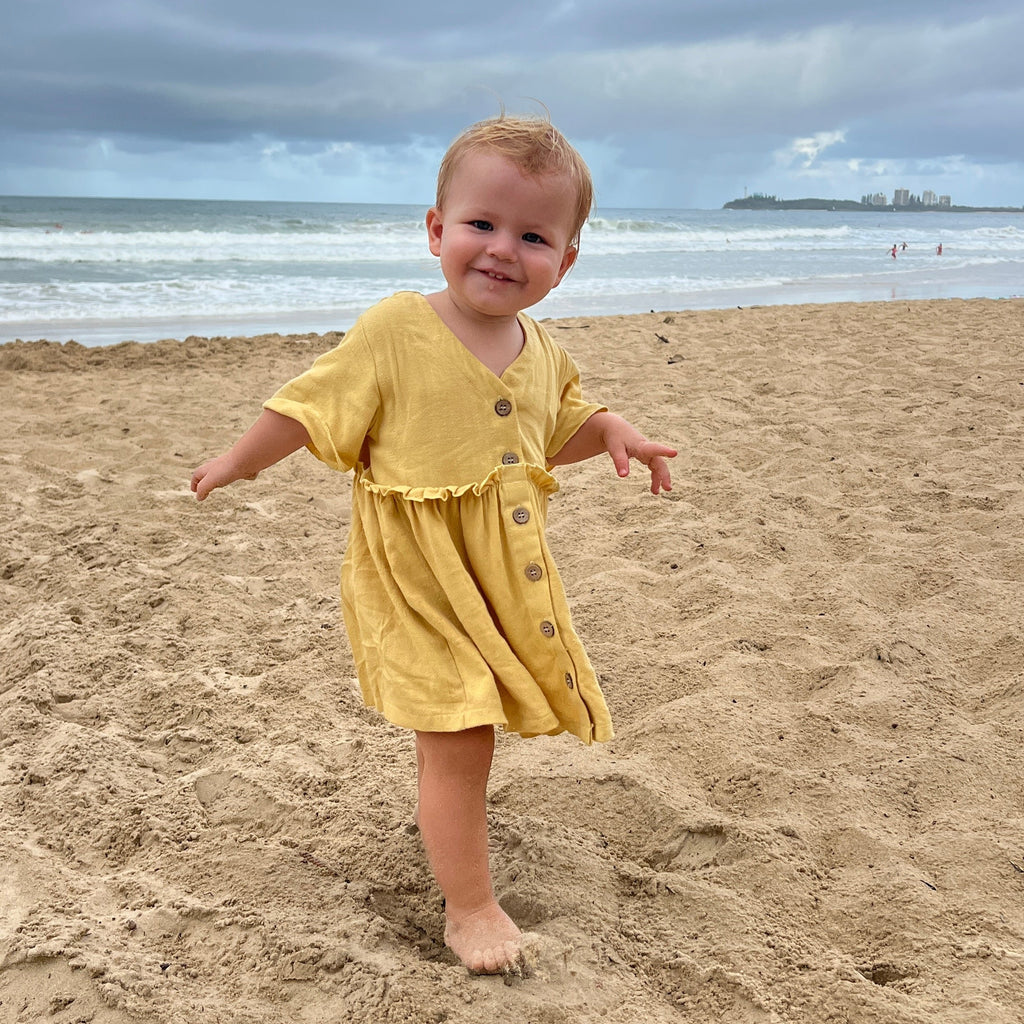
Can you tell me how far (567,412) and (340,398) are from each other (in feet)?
1.66

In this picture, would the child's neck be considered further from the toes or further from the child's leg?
the toes

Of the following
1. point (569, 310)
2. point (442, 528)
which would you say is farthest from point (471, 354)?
point (569, 310)

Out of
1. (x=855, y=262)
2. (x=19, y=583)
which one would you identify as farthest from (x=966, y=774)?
(x=855, y=262)

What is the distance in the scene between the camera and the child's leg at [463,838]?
5.49ft

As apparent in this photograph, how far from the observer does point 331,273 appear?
14.8 metres

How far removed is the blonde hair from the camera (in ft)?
5.26

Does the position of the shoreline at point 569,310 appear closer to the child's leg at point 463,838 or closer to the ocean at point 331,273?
the ocean at point 331,273

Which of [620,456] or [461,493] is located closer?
[461,493]

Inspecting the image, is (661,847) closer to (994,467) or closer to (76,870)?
(76,870)

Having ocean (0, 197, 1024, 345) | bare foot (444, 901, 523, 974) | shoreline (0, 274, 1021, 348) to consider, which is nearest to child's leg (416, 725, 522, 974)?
bare foot (444, 901, 523, 974)

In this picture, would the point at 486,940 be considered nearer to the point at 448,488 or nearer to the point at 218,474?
the point at 448,488

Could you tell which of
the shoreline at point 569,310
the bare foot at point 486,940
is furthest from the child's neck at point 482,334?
the shoreline at point 569,310

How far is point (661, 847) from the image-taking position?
6.70ft

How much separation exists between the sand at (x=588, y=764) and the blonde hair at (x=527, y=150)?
1.28 meters
